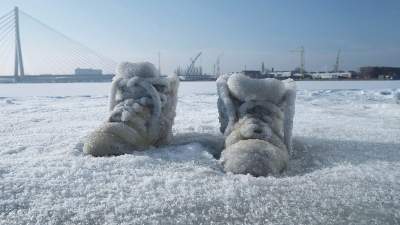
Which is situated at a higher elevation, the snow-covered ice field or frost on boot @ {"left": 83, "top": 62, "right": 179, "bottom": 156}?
frost on boot @ {"left": 83, "top": 62, "right": 179, "bottom": 156}

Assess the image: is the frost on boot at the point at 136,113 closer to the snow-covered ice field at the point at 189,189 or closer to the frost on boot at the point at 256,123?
the snow-covered ice field at the point at 189,189

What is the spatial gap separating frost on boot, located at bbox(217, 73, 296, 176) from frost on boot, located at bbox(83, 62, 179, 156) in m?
0.31

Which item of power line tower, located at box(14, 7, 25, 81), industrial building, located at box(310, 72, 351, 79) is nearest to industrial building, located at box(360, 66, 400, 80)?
industrial building, located at box(310, 72, 351, 79)

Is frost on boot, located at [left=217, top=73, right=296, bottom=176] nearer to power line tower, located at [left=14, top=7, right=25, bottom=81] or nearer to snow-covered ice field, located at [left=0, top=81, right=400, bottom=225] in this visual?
snow-covered ice field, located at [left=0, top=81, right=400, bottom=225]

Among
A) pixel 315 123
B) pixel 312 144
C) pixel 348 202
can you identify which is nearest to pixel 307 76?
pixel 315 123

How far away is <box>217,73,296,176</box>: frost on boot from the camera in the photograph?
4.79 feet

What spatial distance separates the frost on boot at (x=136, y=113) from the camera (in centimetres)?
174

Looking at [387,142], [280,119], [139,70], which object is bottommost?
[387,142]

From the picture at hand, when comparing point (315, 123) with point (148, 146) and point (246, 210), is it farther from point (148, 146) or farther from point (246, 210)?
point (246, 210)

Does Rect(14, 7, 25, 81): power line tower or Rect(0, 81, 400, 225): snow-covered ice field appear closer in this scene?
Rect(0, 81, 400, 225): snow-covered ice field

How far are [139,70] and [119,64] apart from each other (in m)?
0.18

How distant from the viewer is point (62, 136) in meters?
2.38

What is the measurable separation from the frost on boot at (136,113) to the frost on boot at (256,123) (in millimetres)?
313

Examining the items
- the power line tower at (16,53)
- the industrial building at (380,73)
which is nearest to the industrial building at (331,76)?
the industrial building at (380,73)
